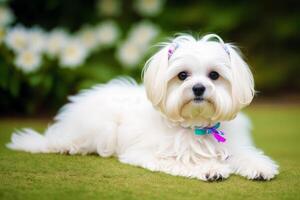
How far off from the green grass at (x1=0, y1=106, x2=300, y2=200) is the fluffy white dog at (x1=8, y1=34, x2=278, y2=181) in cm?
15

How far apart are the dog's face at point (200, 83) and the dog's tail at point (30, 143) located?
1.35 m

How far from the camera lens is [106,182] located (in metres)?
4.38

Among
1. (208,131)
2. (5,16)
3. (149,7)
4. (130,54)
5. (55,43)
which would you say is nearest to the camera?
(208,131)

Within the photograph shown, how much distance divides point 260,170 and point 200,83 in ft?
2.72

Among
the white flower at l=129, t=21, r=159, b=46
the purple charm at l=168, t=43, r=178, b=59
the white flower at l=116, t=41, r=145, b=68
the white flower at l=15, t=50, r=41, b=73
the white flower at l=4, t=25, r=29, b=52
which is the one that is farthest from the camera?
the white flower at l=129, t=21, r=159, b=46

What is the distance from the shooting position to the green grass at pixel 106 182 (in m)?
4.07

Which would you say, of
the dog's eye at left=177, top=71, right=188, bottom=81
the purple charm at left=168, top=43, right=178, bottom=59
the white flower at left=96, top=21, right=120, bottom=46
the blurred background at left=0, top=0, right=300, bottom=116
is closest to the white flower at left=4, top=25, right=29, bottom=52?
the blurred background at left=0, top=0, right=300, bottom=116

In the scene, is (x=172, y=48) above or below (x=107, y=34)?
below

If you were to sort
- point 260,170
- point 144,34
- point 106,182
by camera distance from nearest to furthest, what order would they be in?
point 106,182
point 260,170
point 144,34

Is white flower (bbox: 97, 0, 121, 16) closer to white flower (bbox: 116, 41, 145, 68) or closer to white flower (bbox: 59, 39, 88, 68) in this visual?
white flower (bbox: 116, 41, 145, 68)

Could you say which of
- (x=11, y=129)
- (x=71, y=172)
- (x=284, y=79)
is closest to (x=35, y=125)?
(x=11, y=129)

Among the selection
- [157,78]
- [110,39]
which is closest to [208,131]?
[157,78]

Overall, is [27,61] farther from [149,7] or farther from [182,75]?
[182,75]

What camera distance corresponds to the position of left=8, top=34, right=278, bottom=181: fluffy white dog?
15.1 feet
